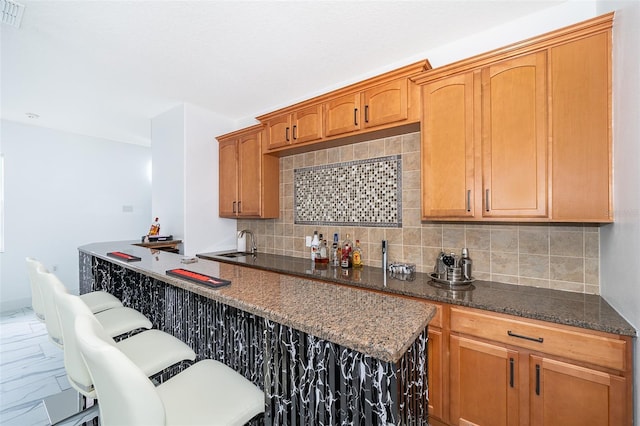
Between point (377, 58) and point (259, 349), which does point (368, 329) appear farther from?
point (377, 58)

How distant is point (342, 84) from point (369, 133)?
2.51ft

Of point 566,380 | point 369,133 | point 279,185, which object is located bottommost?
point 566,380

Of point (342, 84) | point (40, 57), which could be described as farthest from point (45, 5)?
point (342, 84)

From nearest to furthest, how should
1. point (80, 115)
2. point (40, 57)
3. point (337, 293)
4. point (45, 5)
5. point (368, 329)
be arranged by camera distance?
point (368, 329) < point (337, 293) < point (45, 5) < point (40, 57) < point (80, 115)

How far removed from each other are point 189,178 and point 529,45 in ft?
10.9

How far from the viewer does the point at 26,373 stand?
2494mm

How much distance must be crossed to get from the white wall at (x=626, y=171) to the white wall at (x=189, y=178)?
360cm

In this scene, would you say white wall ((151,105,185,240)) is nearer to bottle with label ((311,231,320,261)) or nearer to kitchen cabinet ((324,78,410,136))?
bottle with label ((311,231,320,261))

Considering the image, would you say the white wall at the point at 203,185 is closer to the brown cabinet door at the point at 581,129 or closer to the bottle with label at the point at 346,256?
the bottle with label at the point at 346,256

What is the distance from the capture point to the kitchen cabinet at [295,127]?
2.61 meters

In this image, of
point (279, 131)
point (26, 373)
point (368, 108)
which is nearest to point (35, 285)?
point (26, 373)

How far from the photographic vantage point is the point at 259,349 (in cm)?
133

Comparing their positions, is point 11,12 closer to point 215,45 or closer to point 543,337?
point 215,45

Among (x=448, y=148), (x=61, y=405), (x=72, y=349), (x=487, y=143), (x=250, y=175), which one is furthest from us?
(x=250, y=175)
